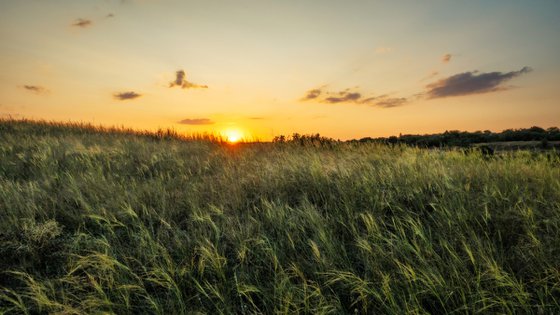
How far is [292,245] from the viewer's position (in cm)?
314

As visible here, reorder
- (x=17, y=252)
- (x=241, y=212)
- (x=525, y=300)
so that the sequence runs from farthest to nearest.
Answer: (x=241, y=212) → (x=17, y=252) → (x=525, y=300)

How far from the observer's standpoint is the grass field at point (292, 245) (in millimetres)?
2568

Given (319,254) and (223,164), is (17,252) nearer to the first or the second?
(319,254)

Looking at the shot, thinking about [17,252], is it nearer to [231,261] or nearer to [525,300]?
[231,261]

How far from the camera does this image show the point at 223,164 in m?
7.20

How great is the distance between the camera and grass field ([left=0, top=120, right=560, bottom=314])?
8.43 ft

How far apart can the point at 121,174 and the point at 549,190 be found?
23.3 ft

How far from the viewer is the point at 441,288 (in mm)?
2514

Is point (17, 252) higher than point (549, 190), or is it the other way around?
point (549, 190)

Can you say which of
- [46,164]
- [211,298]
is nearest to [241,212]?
[211,298]

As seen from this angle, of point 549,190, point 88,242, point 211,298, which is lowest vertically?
point 211,298

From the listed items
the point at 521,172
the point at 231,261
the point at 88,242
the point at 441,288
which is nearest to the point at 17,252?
the point at 88,242

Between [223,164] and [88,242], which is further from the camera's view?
[223,164]

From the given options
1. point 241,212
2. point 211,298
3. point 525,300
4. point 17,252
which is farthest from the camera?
point 241,212
